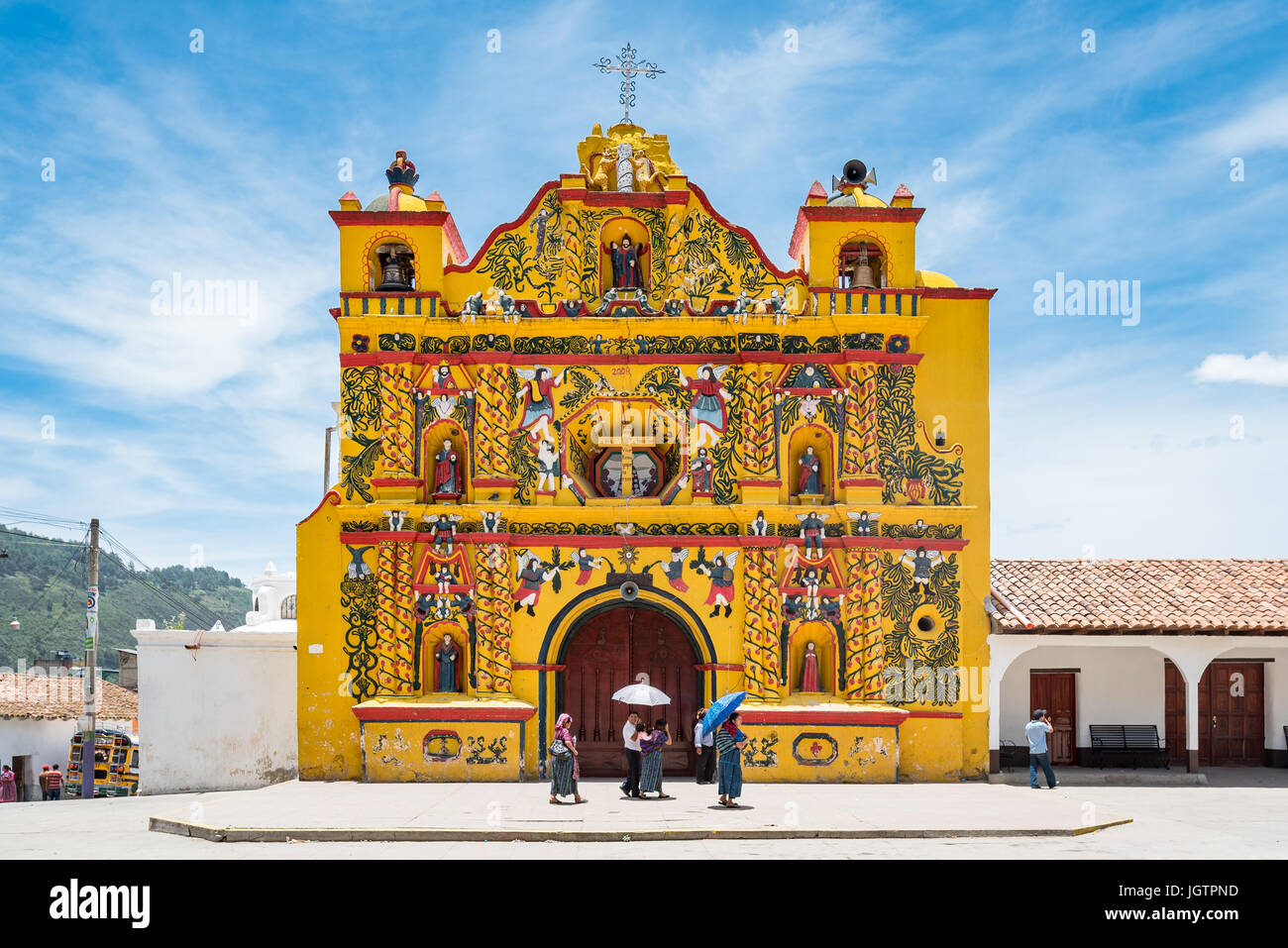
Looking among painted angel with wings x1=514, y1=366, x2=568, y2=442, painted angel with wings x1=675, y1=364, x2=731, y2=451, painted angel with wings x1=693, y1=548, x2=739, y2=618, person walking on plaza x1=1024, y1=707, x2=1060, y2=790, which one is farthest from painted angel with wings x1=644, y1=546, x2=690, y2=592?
person walking on plaza x1=1024, y1=707, x2=1060, y2=790

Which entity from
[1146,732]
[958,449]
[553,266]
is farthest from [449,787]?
[1146,732]

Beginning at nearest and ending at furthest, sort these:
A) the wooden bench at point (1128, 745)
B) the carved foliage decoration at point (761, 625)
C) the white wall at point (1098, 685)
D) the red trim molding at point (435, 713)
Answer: the red trim molding at point (435, 713) < the carved foliage decoration at point (761, 625) < the wooden bench at point (1128, 745) < the white wall at point (1098, 685)

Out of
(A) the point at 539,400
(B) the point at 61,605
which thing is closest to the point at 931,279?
(A) the point at 539,400

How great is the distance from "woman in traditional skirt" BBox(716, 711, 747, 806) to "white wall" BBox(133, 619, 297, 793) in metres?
9.21

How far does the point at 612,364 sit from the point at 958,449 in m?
6.43

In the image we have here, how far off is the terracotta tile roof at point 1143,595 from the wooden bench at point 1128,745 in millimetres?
2702

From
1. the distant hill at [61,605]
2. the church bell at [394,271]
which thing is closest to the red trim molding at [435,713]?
the church bell at [394,271]

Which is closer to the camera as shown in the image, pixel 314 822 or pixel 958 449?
pixel 314 822

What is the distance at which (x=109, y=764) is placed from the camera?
112ft

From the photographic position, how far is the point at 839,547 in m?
19.6

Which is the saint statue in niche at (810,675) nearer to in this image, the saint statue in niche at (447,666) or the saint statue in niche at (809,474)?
the saint statue in niche at (809,474)

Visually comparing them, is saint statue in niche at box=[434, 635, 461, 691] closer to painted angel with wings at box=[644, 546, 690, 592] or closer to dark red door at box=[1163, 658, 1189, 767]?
painted angel with wings at box=[644, 546, 690, 592]

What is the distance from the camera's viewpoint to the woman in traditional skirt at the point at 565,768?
16172mm

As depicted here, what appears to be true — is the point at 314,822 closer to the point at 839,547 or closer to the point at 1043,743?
the point at 839,547
